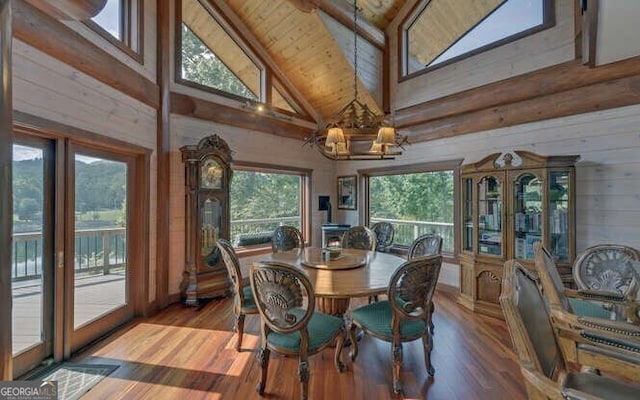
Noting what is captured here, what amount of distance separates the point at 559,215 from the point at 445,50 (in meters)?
3.06

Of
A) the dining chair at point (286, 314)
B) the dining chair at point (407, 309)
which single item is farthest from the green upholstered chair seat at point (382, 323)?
the dining chair at point (286, 314)

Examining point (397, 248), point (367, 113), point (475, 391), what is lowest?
point (475, 391)

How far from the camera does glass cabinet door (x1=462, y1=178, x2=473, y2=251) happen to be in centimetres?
441

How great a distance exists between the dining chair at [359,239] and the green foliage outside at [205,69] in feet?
10.1

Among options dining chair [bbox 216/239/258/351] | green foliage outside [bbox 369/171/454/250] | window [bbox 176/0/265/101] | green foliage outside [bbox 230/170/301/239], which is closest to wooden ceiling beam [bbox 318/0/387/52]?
window [bbox 176/0/265/101]

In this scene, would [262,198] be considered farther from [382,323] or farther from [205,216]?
[382,323]

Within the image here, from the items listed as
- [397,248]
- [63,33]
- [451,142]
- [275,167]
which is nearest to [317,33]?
[275,167]

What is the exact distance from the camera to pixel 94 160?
329 cm

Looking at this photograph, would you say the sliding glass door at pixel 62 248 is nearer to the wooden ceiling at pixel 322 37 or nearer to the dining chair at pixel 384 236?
the wooden ceiling at pixel 322 37

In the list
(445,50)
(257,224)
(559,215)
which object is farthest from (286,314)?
(445,50)

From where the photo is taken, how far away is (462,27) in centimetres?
480

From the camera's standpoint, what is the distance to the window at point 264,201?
545cm

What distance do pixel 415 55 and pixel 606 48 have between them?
302cm

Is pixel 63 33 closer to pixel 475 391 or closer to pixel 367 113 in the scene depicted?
pixel 367 113
